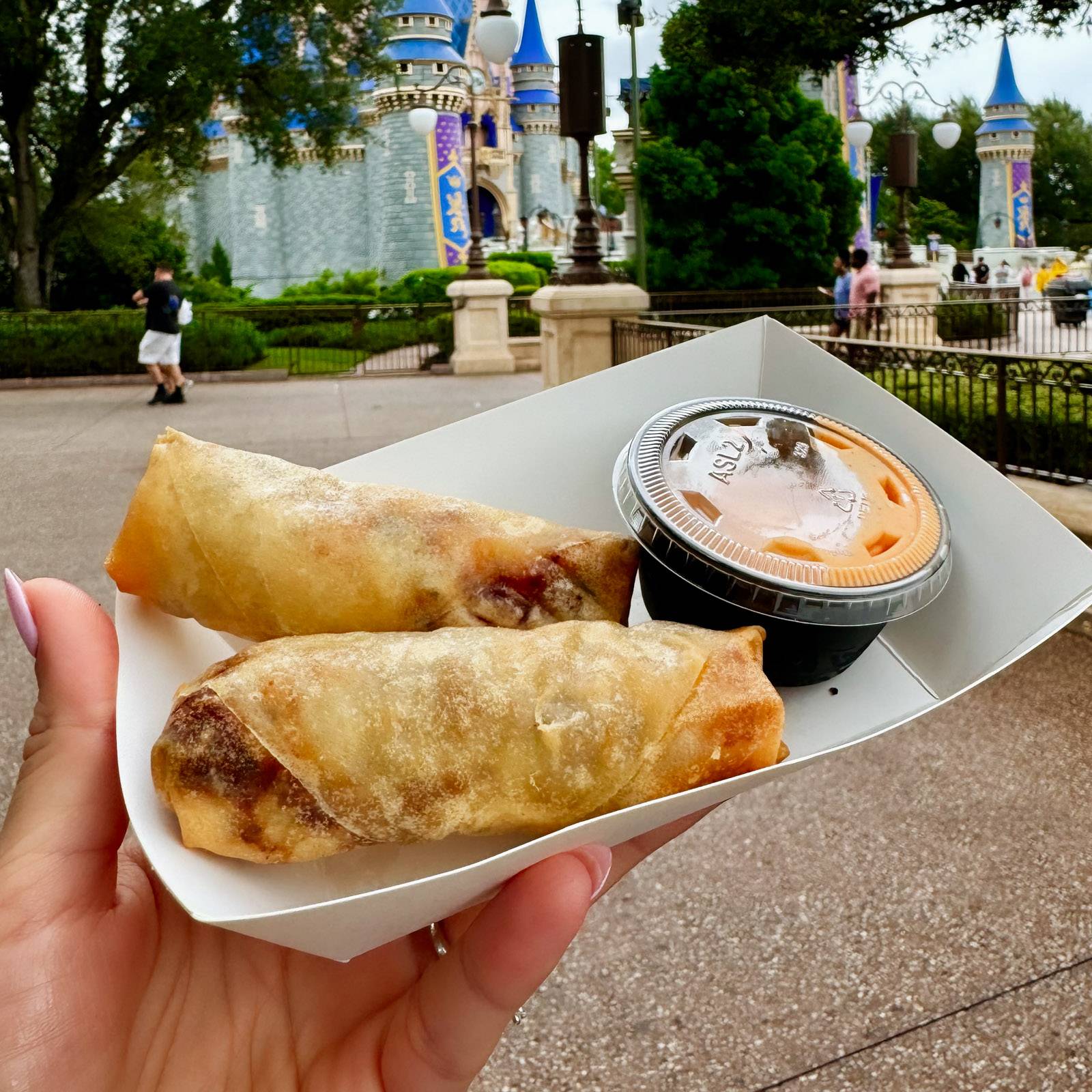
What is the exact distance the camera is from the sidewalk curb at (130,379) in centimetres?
2114

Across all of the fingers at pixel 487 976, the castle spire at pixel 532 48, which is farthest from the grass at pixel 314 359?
the castle spire at pixel 532 48

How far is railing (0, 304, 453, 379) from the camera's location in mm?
21797

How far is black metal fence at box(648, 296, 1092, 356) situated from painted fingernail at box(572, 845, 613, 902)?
658 inches

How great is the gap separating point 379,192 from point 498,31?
35037mm

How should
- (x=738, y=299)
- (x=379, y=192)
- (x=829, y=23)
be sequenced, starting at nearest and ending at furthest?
(x=829, y=23) < (x=738, y=299) < (x=379, y=192)

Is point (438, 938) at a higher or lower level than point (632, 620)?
lower

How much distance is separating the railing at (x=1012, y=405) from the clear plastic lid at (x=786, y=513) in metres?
5.11

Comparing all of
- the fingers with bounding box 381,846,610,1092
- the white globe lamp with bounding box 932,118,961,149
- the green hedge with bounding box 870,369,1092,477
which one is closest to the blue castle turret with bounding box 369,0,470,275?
the white globe lamp with bounding box 932,118,961,149

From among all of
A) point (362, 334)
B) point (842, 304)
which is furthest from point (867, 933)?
point (362, 334)

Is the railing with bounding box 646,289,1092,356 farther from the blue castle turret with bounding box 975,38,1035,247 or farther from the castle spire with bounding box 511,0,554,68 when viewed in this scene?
the castle spire with bounding box 511,0,554,68

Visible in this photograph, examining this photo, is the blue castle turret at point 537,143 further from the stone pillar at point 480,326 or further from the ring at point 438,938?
the ring at point 438,938

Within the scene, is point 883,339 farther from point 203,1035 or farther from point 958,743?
point 203,1035

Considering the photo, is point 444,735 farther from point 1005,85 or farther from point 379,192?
point 1005,85

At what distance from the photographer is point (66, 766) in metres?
1.69
